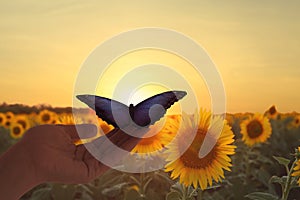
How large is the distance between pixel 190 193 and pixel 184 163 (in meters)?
0.14

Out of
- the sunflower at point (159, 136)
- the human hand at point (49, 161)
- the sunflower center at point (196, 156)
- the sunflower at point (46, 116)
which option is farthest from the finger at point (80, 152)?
the sunflower at point (46, 116)

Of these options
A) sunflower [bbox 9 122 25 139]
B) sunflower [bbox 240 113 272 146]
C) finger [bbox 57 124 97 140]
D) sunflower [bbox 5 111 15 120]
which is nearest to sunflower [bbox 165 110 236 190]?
finger [bbox 57 124 97 140]

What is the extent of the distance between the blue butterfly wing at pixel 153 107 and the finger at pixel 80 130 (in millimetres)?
111

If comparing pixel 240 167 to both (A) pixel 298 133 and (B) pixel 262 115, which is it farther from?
(A) pixel 298 133

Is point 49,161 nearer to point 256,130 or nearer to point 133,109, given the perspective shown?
point 133,109

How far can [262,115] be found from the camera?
212 inches

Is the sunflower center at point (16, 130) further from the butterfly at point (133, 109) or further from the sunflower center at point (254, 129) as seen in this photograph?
the butterfly at point (133, 109)

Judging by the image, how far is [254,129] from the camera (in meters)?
5.29

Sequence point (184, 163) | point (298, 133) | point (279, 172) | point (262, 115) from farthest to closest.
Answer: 1. point (298, 133)
2. point (262, 115)
3. point (279, 172)
4. point (184, 163)

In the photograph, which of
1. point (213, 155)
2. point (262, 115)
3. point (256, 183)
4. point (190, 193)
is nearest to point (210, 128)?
point (213, 155)

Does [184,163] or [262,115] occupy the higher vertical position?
[262,115]

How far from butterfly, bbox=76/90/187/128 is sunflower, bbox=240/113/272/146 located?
3627mm

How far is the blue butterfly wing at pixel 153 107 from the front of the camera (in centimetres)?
153

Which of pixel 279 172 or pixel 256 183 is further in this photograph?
pixel 279 172
